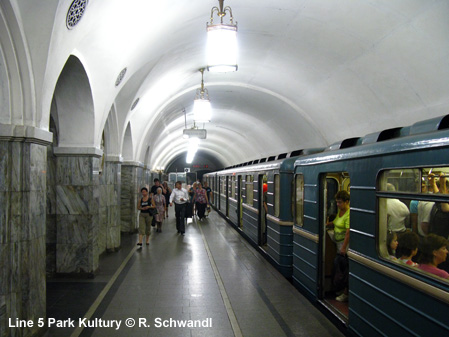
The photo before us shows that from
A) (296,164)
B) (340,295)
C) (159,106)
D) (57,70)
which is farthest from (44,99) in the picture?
(159,106)

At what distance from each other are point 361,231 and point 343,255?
1.45m

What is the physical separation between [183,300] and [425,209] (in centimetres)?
427

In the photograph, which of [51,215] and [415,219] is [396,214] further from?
[51,215]

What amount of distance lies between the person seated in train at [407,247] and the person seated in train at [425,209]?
0.11 meters

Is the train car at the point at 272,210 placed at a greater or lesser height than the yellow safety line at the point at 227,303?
greater

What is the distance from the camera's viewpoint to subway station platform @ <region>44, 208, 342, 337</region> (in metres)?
5.49

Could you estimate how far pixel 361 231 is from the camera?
474 centimetres

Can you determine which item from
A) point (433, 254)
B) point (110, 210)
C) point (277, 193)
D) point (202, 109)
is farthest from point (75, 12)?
point (110, 210)

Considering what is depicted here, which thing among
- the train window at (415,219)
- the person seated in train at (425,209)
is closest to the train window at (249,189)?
the train window at (415,219)

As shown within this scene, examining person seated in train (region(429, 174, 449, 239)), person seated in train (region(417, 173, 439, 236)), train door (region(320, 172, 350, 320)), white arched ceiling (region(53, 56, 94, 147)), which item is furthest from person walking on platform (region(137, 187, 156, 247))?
person seated in train (region(429, 174, 449, 239))

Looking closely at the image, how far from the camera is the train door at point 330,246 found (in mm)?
6113

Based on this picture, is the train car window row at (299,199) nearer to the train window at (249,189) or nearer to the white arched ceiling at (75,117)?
the white arched ceiling at (75,117)

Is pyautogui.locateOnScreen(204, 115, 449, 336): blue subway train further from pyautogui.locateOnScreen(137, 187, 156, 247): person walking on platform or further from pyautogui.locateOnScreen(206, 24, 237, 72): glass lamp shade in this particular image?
pyautogui.locateOnScreen(137, 187, 156, 247): person walking on platform

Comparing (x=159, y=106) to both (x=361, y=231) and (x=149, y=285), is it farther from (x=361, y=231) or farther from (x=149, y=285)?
(x=361, y=231)
